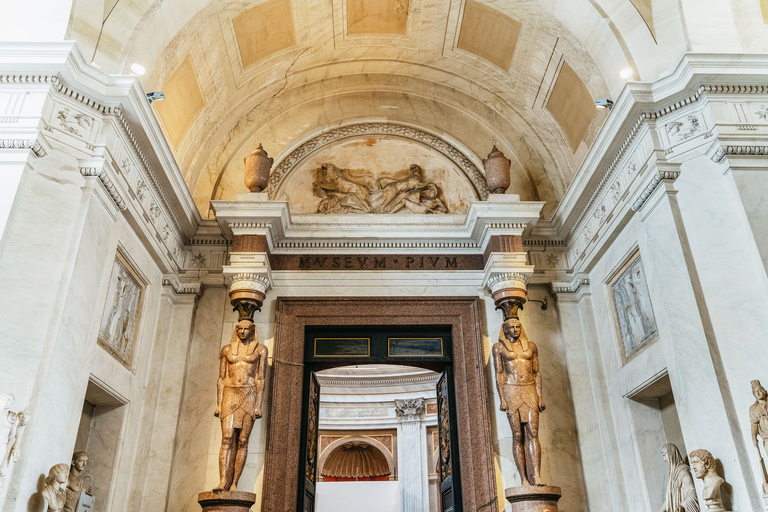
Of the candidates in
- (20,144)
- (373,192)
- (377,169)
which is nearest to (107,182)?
(20,144)

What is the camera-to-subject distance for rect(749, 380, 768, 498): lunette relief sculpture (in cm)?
468

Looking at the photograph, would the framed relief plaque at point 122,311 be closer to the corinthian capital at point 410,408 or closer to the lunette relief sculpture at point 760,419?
the lunette relief sculpture at point 760,419

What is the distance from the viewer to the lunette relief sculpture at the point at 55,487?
15.6ft

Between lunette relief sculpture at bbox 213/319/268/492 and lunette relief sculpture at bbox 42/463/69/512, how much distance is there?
2014mm

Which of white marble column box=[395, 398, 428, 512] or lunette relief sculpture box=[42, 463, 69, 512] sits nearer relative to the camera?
lunette relief sculpture box=[42, 463, 69, 512]

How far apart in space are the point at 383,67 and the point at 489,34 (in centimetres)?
179

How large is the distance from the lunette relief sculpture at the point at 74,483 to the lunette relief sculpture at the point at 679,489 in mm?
5427

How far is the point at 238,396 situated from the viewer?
695 cm

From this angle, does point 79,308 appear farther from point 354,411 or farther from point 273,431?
point 354,411

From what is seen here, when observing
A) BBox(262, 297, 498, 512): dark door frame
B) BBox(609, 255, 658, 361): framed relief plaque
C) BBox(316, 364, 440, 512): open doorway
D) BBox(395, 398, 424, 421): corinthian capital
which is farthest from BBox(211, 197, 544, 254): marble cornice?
BBox(395, 398, 424, 421): corinthian capital

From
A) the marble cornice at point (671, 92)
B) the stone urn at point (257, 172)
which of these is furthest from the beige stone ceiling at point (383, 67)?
the stone urn at point (257, 172)

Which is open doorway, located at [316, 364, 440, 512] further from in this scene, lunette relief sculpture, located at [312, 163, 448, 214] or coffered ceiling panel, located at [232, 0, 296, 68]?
coffered ceiling panel, located at [232, 0, 296, 68]

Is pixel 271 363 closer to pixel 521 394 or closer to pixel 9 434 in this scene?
pixel 521 394

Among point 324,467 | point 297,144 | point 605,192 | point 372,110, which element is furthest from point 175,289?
point 324,467
